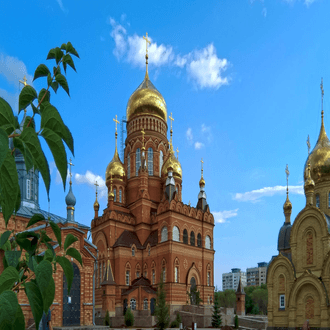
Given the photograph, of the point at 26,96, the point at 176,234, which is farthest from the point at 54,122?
the point at 176,234

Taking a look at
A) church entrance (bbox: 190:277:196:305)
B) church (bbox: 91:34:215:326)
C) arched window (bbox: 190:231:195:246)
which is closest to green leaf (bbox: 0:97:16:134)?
church (bbox: 91:34:215:326)

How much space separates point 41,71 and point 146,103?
127 feet

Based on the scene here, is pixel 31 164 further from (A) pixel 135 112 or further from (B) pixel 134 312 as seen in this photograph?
(A) pixel 135 112

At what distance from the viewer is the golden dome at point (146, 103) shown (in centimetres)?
4059

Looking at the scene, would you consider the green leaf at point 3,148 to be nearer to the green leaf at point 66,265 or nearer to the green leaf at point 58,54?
the green leaf at point 66,265

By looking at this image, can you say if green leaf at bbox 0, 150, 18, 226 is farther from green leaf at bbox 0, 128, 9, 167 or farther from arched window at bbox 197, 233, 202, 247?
arched window at bbox 197, 233, 202, 247

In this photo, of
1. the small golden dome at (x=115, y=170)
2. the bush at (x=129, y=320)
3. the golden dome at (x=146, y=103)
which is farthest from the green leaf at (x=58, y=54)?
the golden dome at (x=146, y=103)

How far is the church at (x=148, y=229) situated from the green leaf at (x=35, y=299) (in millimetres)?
29401

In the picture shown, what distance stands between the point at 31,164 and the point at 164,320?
75.8ft

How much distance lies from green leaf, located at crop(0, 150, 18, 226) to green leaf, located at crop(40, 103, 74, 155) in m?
0.31

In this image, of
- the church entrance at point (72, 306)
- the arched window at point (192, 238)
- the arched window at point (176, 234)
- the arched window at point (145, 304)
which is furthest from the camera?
the arched window at point (192, 238)

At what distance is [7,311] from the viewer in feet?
4.80

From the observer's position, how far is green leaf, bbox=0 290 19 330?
1.46 m

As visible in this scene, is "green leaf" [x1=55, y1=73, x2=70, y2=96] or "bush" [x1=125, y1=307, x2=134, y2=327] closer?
"green leaf" [x1=55, y1=73, x2=70, y2=96]
